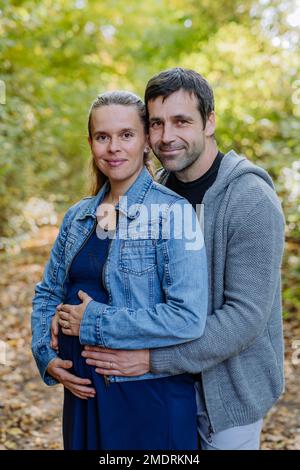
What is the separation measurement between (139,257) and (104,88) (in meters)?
9.54

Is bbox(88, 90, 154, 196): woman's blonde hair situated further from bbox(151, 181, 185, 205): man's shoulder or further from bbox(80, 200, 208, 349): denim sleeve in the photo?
bbox(80, 200, 208, 349): denim sleeve

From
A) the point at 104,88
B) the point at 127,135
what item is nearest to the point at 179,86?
the point at 127,135

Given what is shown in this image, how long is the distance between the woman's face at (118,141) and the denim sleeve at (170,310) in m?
0.28

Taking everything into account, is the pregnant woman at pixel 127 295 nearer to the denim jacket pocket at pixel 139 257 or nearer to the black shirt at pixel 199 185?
the denim jacket pocket at pixel 139 257

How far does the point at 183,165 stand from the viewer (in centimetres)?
230

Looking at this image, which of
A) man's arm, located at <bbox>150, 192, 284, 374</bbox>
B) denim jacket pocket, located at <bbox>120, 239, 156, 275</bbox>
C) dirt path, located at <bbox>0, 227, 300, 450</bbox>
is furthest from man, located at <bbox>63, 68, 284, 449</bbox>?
dirt path, located at <bbox>0, 227, 300, 450</bbox>

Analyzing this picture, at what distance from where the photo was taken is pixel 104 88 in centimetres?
1113

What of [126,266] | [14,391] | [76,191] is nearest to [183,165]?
[126,266]

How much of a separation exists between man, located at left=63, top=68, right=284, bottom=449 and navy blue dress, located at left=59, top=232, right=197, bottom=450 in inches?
3.2

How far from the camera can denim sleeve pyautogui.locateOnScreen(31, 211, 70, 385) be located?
7.70 feet

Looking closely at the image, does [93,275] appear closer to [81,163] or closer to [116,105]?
[116,105]

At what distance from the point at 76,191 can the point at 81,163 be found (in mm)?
946

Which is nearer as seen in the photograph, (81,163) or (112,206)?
(112,206)

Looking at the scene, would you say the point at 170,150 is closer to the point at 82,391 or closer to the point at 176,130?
the point at 176,130
